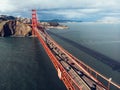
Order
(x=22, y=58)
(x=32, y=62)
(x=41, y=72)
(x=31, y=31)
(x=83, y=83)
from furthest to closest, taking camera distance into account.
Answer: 1. (x=31, y=31)
2. (x=22, y=58)
3. (x=32, y=62)
4. (x=41, y=72)
5. (x=83, y=83)

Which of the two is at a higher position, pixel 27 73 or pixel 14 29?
pixel 14 29

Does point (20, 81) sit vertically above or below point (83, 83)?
below

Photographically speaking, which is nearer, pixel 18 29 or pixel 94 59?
pixel 94 59

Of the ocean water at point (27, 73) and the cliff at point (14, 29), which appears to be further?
the cliff at point (14, 29)

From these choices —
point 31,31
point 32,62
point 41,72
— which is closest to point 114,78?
point 41,72

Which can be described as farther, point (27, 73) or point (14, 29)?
point (14, 29)

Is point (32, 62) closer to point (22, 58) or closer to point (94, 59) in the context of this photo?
point (22, 58)

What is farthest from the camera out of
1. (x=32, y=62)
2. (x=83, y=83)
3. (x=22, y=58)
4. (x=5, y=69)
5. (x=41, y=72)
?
(x=22, y=58)

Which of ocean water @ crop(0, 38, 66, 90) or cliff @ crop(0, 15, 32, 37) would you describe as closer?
ocean water @ crop(0, 38, 66, 90)

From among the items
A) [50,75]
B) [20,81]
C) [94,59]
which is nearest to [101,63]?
[94,59]
